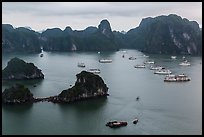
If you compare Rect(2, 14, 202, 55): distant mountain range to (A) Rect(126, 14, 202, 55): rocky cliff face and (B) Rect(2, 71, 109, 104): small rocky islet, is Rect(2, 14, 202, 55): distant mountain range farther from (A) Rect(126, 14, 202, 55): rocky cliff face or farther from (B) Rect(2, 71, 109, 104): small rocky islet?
(B) Rect(2, 71, 109, 104): small rocky islet

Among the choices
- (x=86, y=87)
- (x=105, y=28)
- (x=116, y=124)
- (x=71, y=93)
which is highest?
(x=105, y=28)

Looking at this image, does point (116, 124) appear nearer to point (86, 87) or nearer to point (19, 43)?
point (86, 87)

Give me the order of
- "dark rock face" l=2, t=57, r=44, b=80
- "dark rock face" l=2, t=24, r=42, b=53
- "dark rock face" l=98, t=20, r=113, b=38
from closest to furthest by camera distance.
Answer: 1. "dark rock face" l=2, t=57, r=44, b=80
2. "dark rock face" l=2, t=24, r=42, b=53
3. "dark rock face" l=98, t=20, r=113, b=38

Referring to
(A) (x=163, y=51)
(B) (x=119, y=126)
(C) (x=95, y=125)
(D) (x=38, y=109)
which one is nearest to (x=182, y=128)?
(B) (x=119, y=126)

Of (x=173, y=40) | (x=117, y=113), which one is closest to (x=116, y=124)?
(x=117, y=113)

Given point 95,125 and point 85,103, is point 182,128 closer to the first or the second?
point 95,125

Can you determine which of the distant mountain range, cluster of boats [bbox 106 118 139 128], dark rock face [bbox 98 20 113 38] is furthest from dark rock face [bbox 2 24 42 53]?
cluster of boats [bbox 106 118 139 128]
